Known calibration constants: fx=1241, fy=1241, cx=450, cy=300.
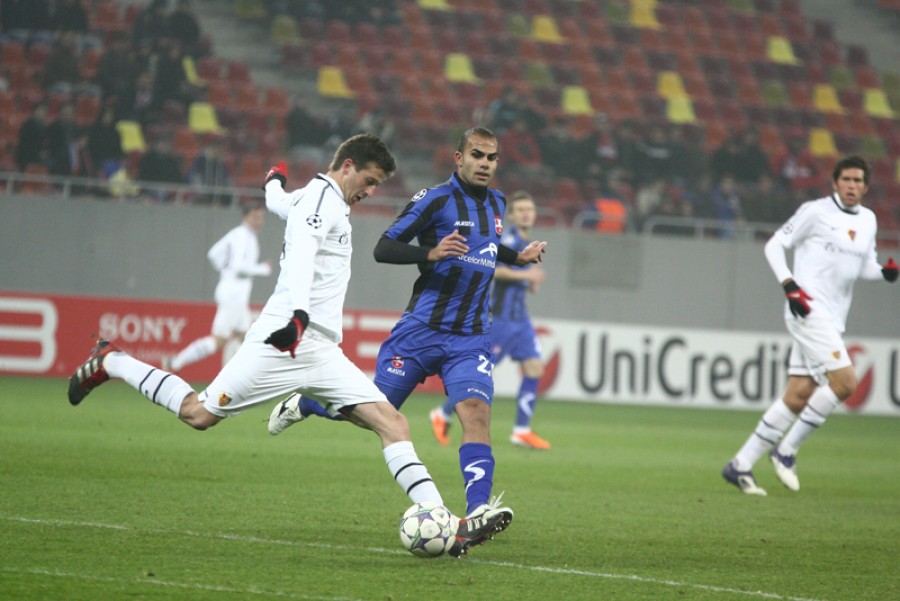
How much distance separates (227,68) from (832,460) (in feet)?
42.3

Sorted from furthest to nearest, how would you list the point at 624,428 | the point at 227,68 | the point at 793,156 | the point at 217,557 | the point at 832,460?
the point at 793,156 → the point at 227,68 → the point at 624,428 → the point at 832,460 → the point at 217,557

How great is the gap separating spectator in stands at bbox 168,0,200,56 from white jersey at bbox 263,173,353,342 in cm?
1507

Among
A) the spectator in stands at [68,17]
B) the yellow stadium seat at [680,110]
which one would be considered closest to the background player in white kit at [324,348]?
the spectator in stands at [68,17]

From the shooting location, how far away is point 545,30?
79.8ft

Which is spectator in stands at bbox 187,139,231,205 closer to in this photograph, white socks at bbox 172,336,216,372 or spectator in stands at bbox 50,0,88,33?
spectator in stands at bbox 50,0,88,33

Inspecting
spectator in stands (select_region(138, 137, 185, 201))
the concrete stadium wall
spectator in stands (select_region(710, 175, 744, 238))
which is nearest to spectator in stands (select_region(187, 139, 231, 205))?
spectator in stands (select_region(138, 137, 185, 201))

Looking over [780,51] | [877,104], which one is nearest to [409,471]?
[780,51]

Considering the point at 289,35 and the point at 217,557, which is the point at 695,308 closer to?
the point at 289,35

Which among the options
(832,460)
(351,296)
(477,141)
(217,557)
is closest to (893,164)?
(351,296)

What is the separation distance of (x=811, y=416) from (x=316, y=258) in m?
5.27

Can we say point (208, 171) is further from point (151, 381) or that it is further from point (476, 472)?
point (476, 472)

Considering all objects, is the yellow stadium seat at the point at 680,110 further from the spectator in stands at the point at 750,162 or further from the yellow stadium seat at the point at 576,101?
the yellow stadium seat at the point at 576,101

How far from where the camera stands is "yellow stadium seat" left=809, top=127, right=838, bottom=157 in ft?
80.7

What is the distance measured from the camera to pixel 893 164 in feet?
81.1
